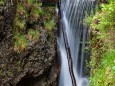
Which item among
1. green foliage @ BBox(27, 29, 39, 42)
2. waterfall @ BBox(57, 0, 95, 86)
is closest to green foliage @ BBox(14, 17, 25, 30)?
green foliage @ BBox(27, 29, 39, 42)

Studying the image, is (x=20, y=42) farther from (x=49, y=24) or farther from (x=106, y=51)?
Result: (x=106, y=51)

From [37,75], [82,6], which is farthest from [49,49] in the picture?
[82,6]

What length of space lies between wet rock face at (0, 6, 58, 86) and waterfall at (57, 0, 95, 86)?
0.85 m

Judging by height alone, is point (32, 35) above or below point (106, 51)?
below

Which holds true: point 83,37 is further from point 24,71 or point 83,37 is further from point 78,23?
point 24,71

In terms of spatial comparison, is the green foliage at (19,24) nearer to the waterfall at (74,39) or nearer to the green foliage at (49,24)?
the green foliage at (49,24)

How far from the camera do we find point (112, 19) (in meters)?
4.21

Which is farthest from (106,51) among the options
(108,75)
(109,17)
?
(108,75)

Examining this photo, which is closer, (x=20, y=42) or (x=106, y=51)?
(x=106, y=51)

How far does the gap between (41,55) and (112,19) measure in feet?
19.5

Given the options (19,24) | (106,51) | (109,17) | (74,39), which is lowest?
(74,39)

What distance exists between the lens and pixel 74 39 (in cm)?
1164

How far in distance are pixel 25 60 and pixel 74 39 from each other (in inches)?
118

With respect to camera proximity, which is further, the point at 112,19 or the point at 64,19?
the point at 64,19
